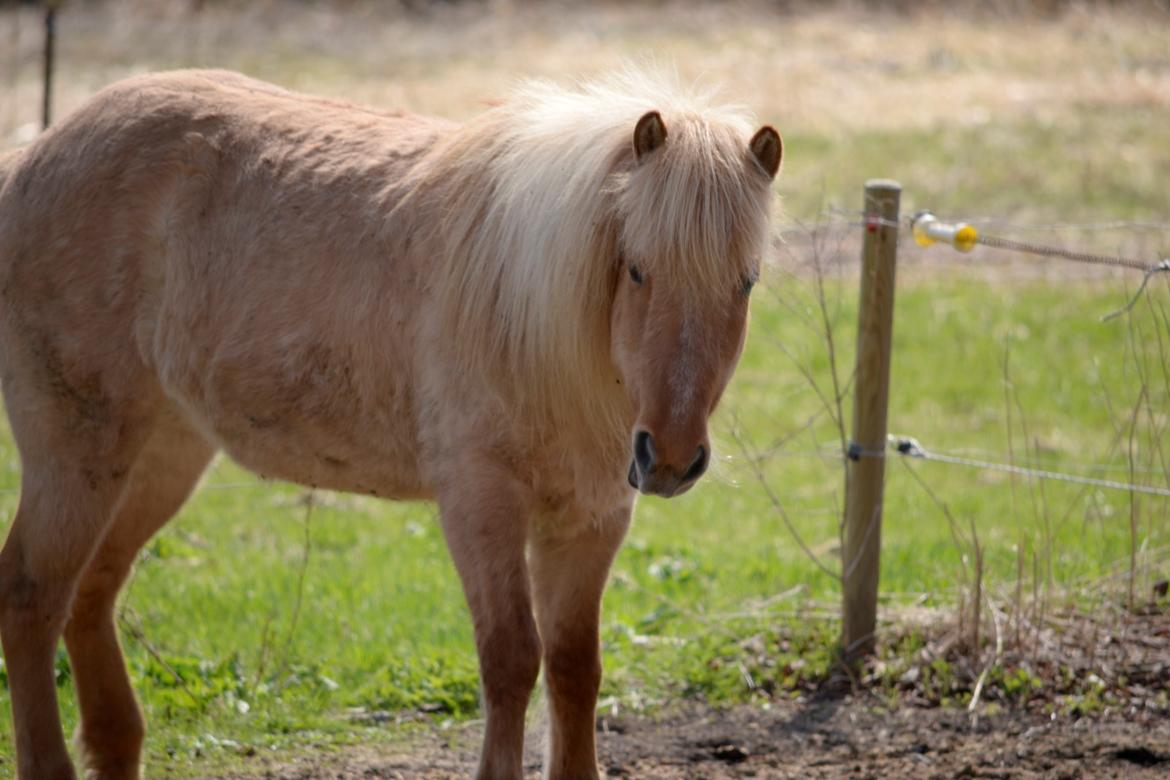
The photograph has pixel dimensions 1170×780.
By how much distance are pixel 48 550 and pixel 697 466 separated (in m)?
2.00

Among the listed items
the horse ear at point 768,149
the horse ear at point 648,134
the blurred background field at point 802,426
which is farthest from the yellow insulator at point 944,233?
the horse ear at point 648,134

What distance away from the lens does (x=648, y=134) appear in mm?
3037

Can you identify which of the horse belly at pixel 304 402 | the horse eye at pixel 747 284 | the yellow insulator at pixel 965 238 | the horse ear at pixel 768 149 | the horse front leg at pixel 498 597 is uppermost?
the horse ear at pixel 768 149

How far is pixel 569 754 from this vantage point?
3.71 metres

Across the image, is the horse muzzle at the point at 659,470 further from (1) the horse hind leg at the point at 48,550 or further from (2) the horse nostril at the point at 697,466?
(1) the horse hind leg at the point at 48,550

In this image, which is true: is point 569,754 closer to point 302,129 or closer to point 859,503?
point 859,503

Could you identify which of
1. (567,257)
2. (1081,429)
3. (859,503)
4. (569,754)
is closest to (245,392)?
(567,257)

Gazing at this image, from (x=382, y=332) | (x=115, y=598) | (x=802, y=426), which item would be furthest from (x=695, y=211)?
(x=802, y=426)

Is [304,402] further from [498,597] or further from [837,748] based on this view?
[837,748]

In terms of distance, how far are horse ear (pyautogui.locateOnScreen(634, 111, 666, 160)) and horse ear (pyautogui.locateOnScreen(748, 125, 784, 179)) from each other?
9.2 inches

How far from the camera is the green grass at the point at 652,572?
181 inches

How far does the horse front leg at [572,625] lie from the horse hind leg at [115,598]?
1284mm

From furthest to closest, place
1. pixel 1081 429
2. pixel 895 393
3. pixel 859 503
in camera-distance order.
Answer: pixel 895 393, pixel 1081 429, pixel 859 503

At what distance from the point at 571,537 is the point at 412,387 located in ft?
1.97
